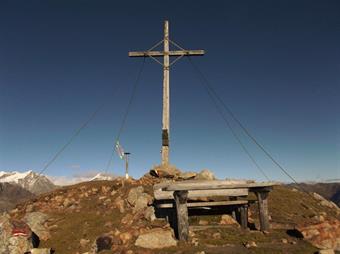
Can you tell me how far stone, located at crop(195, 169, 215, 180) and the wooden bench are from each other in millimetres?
5292

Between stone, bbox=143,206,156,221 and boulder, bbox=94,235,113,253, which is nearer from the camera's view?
boulder, bbox=94,235,113,253

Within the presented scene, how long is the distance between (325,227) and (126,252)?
8.47m

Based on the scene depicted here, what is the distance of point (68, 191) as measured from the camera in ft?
76.4

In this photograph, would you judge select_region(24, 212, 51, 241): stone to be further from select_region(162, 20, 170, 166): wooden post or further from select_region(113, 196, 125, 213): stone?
select_region(162, 20, 170, 166): wooden post

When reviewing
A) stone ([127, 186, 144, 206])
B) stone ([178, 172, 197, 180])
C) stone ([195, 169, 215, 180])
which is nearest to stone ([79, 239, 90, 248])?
stone ([127, 186, 144, 206])

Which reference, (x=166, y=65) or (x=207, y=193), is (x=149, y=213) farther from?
(x=166, y=65)

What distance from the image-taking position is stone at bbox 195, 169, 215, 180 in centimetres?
2208

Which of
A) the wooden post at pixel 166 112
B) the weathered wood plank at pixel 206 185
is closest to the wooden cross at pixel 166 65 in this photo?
the wooden post at pixel 166 112

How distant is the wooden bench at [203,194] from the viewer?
13.8 meters

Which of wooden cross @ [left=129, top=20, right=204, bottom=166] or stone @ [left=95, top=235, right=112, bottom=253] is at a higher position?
wooden cross @ [left=129, top=20, right=204, bottom=166]

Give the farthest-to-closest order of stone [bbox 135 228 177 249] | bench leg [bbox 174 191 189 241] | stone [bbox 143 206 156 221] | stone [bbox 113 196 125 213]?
stone [bbox 113 196 125 213], stone [bbox 143 206 156 221], bench leg [bbox 174 191 189 241], stone [bbox 135 228 177 249]

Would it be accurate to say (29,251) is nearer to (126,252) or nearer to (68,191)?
(126,252)

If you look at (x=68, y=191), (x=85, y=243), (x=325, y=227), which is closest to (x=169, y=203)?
(x=85, y=243)

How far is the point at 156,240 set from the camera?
1383cm
